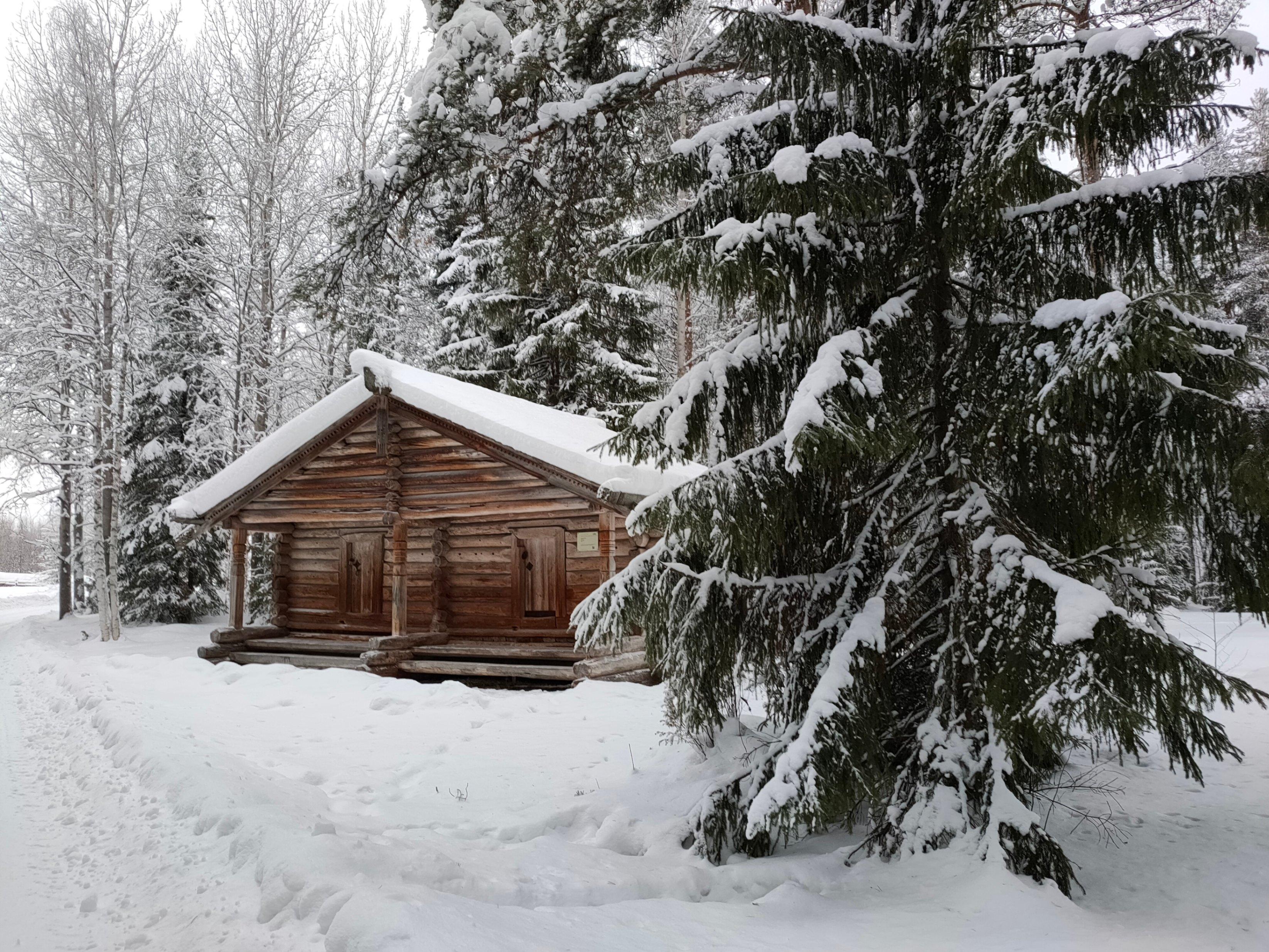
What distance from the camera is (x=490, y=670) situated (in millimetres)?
12211

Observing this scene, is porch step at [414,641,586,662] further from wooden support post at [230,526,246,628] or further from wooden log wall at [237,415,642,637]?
wooden support post at [230,526,246,628]

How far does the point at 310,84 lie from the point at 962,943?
985 inches

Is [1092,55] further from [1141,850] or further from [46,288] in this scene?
[46,288]

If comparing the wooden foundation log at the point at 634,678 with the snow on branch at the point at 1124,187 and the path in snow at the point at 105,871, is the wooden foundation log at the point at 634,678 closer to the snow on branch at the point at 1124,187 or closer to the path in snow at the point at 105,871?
the path in snow at the point at 105,871

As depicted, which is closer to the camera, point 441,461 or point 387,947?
point 387,947

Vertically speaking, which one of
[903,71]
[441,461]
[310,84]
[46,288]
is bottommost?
[441,461]

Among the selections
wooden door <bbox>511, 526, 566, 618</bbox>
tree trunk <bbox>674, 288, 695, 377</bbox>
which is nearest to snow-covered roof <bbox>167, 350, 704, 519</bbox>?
wooden door <bbox>511, 526, 566, 618</bbox>

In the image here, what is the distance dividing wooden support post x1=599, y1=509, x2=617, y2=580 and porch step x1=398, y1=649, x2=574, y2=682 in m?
1.56

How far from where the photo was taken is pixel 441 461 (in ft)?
44.2

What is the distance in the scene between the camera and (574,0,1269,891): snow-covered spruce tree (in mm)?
3500

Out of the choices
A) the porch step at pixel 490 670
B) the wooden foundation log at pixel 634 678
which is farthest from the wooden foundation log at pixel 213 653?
the wooden foundation log at pixel 634 678

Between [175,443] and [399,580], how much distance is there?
13.3m

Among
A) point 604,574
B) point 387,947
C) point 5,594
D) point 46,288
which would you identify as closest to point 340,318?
point 604,574

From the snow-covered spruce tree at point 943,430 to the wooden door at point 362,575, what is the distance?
12220mm
